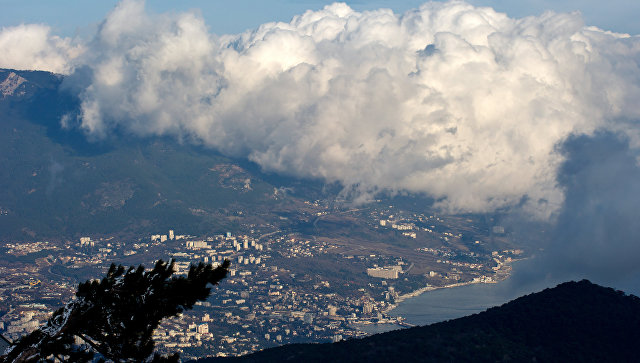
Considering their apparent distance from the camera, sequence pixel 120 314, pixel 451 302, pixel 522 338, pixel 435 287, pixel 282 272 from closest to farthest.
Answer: pixel 120 314 → pixel 522 338 → pixel 451 302 → pixel 435 287 → pixel 282 272

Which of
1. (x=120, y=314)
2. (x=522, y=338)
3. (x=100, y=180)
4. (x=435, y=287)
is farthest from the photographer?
(x=100, y=180)

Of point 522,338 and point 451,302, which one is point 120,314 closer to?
point 522,338

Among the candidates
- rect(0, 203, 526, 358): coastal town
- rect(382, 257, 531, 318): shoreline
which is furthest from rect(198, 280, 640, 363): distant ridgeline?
rect(382, 257, 531, 318): shoreline

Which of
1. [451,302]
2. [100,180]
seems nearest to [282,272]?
[451,302]

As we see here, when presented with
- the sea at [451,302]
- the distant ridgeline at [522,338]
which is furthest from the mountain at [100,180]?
the distant ridgeline at [522,338]

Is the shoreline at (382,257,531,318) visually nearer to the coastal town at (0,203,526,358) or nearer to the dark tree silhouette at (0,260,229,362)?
the coastal town at (0,203,526,358)

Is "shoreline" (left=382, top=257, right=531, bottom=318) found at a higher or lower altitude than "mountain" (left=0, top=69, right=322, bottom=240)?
lower
